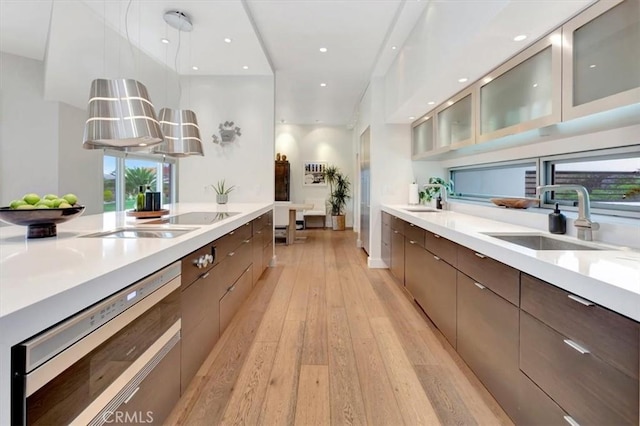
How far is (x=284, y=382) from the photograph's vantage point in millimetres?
1886

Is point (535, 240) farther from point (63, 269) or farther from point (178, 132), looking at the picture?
point (178, 132)

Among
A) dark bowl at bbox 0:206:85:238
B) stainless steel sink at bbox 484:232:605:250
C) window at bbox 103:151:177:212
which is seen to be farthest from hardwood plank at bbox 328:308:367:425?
window at bbox 103:151:177:212

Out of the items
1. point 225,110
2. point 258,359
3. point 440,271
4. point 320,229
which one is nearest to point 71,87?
point 225,110

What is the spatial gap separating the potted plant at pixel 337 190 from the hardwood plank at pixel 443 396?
276 inches

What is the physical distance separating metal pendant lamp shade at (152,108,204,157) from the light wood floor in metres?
1.69

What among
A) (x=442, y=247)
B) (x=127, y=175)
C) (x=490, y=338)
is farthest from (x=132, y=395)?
(x=127, y=175)

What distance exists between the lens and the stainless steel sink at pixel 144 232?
5.57 feet

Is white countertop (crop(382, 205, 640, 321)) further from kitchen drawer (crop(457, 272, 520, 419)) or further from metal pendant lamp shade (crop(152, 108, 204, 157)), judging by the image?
metal pendant lamp shade (crop(152, 108, 204, 157))

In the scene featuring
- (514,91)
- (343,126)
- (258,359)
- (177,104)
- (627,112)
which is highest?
(343,126)

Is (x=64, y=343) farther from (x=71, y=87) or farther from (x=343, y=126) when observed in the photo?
(x=343, y=126)

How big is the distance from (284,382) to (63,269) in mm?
1370

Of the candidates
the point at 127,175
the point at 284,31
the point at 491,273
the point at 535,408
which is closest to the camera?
the point at 535,408

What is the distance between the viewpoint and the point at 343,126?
31.0 ft

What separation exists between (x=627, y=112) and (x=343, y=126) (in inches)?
325
